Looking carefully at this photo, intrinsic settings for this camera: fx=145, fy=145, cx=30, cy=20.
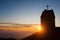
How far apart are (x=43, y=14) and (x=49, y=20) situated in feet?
6.87

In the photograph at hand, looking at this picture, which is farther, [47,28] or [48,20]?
[47,28]

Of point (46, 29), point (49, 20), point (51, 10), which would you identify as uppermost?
point (51, 10)

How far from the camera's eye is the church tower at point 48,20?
108ft

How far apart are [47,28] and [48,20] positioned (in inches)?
80.7

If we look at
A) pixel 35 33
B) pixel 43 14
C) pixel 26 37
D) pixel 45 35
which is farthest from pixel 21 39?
pixel 43 14

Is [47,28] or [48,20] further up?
[48,20]

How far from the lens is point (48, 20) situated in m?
32.8

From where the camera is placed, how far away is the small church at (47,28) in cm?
3291

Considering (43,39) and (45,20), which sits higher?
(45,20)

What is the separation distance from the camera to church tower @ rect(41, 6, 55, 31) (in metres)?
32.9

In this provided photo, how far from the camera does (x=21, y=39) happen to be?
111ft

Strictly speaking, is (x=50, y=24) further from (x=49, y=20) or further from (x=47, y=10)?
(x=47, y=10)

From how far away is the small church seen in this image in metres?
32.9

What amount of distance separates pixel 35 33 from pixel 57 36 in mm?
5084
